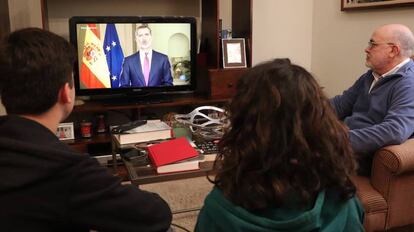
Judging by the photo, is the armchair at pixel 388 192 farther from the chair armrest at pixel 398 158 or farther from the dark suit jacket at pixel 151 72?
the dark suit jacket at pixel 151 72

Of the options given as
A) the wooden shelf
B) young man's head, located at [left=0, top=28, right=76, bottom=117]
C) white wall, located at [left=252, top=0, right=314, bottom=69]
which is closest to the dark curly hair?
young man's head, located at [left=0, top=28, right=76, bottom=117]

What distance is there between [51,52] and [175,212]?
1.54 metres

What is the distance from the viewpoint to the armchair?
177 centimetres

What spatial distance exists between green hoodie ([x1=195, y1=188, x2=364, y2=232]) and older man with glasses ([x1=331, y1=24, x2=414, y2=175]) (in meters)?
0.99

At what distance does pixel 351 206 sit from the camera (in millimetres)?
949

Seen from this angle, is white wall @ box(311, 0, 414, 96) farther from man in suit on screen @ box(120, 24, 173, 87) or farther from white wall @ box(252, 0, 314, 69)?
man in suit on screen @ box(120, 24, 173, 87)

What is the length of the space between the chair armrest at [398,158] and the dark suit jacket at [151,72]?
1.92 metres

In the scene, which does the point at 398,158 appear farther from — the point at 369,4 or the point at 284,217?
the point at 369,4

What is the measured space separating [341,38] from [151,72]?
5.44ft

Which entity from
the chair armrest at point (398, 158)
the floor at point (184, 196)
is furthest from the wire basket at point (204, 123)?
the chair armrest at point (398, 158)

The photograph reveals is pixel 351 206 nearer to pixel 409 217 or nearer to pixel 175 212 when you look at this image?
pixel 409 217

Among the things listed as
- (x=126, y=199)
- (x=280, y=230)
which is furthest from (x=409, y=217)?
(x=126, y=199)

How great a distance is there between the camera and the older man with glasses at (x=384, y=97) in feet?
6.14

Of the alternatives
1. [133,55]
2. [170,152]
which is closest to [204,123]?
[170,152]
